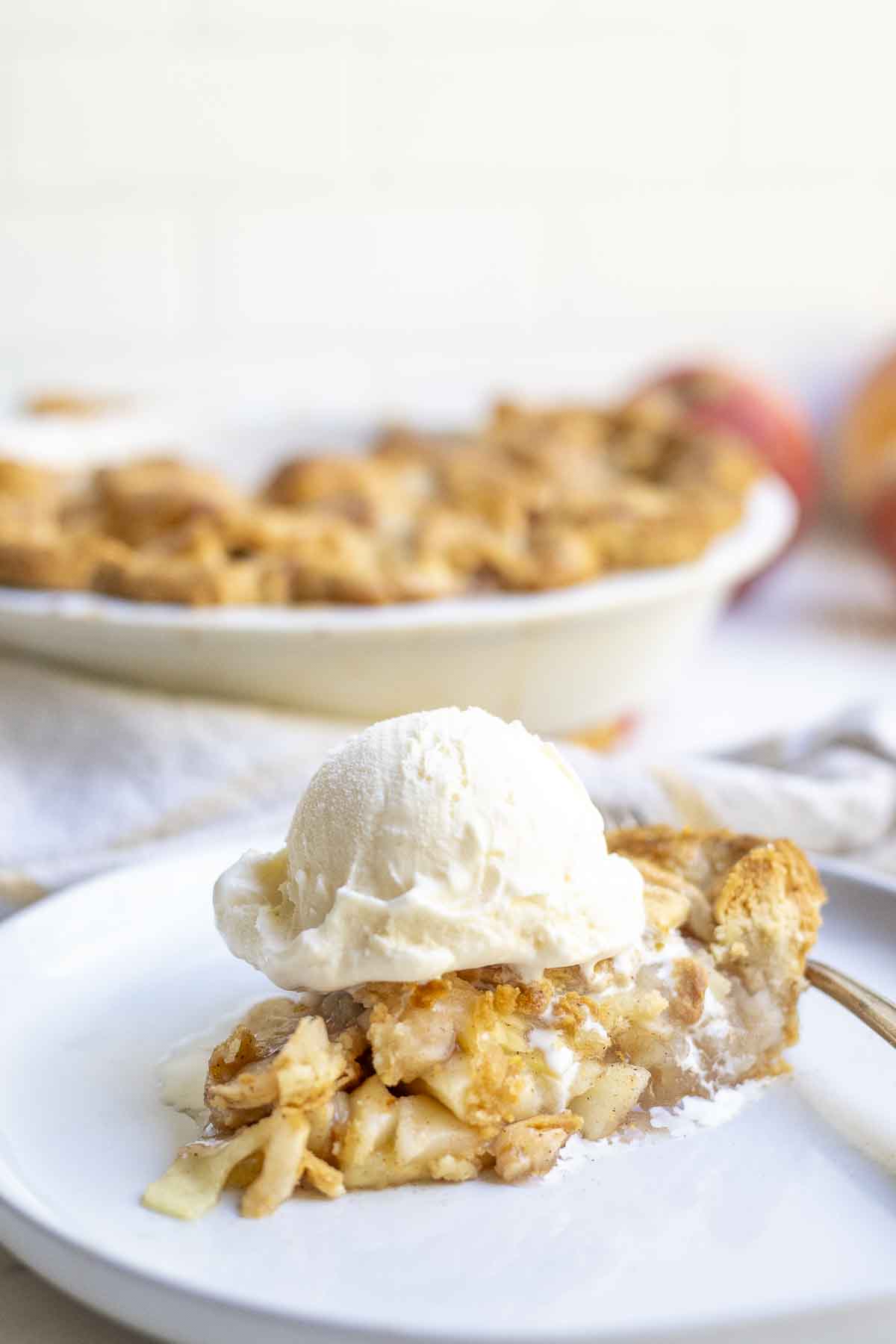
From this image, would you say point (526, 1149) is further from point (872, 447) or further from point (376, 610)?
point (872, 447)

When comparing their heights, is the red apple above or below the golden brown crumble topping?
below

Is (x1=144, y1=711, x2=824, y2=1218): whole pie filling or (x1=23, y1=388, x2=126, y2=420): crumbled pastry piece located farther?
(x1=23, y1=388, x2=126, y2=420): crumbled pastry piece

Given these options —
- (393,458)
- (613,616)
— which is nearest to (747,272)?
(393,458)

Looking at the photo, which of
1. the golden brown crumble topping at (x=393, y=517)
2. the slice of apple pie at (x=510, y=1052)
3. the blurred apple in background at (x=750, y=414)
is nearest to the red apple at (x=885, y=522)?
the blurred apple in background at (x=750, y=414)

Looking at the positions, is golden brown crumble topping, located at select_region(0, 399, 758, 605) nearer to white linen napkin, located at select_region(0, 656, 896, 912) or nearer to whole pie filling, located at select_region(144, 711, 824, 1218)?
white linen napkin, located at select_region(0, 656, 896, 912)

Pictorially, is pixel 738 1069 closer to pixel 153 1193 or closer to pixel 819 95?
pixel 153 1193

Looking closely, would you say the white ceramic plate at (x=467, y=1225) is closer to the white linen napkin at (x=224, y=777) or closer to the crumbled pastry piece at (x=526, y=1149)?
the crumbled pastry piece at (x=526, y=1149)

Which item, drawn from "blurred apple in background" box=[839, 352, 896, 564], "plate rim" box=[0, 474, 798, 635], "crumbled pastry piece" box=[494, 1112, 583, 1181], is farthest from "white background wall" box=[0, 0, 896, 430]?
"crumbled pastry piece" box=[494, 1112, 583, 1181]
